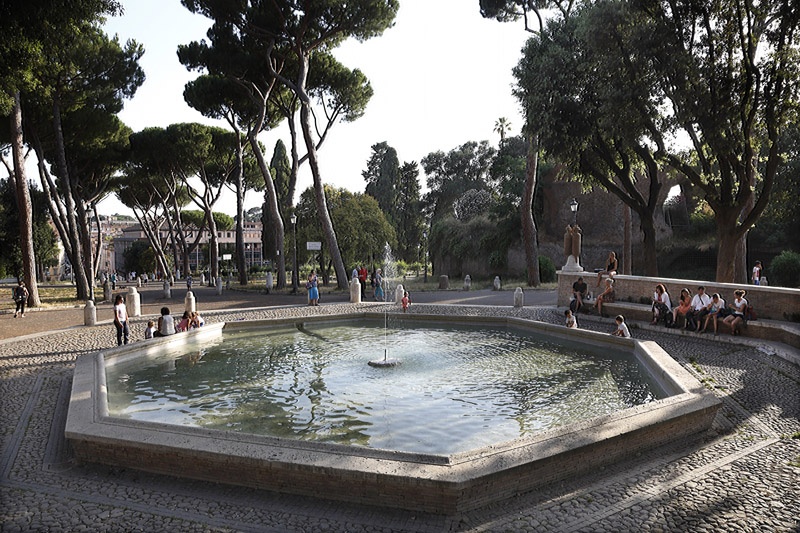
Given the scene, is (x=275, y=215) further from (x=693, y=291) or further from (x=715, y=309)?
(x=715, y=309)

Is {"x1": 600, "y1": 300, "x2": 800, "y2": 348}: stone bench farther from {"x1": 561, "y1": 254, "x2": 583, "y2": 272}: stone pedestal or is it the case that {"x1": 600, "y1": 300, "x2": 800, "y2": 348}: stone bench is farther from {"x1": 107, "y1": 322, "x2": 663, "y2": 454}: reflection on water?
{"x1": 561, "y1": 254, "x2": 583, "y2": 272}: stone pedestal

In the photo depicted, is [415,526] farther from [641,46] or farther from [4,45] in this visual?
[641,46]

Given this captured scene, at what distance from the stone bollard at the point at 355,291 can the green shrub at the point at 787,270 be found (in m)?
17.5

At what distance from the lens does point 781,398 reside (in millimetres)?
7566

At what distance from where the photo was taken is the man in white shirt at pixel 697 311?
40.2 feet

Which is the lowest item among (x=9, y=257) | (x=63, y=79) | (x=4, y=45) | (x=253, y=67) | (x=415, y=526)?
(x=415, y=526)

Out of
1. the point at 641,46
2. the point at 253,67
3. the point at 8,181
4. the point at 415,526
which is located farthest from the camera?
the point at 8,181

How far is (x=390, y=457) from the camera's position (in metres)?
4.89

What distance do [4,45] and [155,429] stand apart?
9.82m

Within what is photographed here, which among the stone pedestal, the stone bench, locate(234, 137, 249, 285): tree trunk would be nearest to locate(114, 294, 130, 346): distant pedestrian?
the stone bench

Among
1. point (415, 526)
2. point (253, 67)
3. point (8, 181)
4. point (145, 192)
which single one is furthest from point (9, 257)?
point (415, 526)

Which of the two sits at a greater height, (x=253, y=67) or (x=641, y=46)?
(x=253, y=67)

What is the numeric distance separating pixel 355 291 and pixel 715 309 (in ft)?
40.1

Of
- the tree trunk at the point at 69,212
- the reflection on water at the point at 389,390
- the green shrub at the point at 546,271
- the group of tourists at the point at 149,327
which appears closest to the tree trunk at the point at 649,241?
the reflection on water at the point at 389,390
